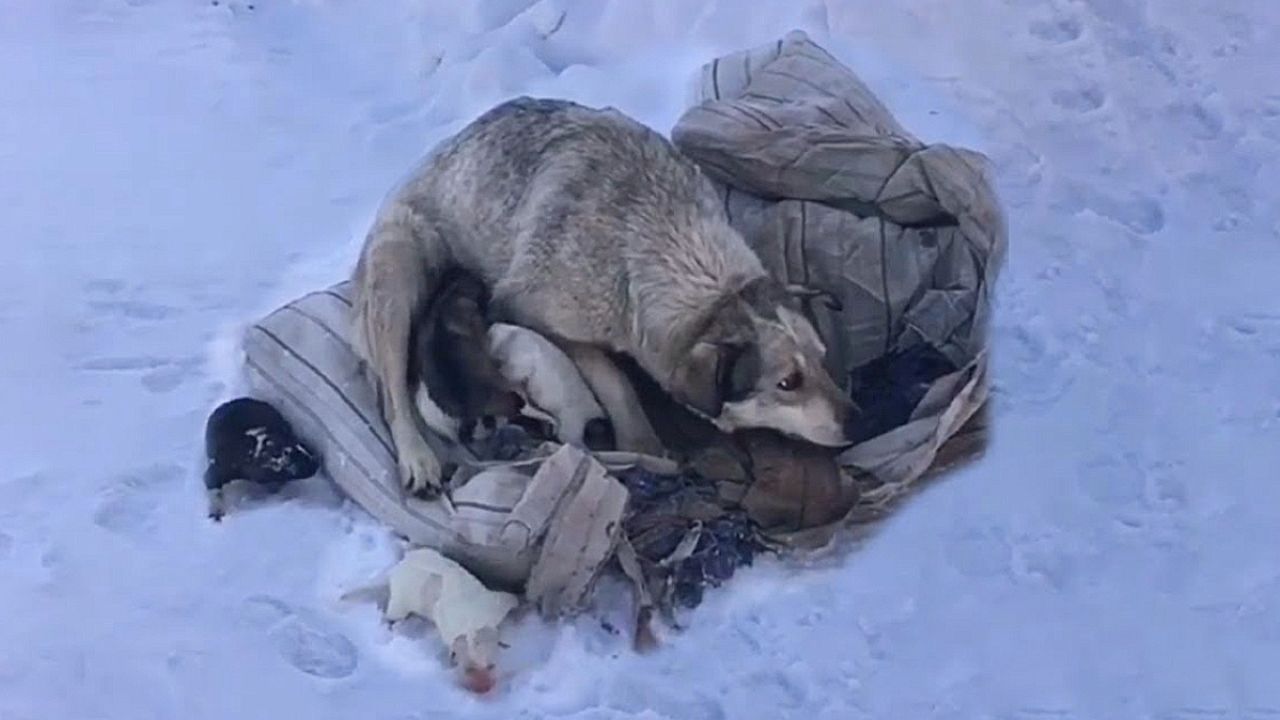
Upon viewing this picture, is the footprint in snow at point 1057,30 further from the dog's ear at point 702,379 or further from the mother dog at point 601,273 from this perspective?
the dog's ear at point 702,379

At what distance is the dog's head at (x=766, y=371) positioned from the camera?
487cm

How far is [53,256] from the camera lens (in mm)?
6074

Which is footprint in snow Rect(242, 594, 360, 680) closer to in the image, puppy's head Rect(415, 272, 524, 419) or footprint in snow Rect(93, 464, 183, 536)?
footprint in snow Rect(93, 464, 183, 536)

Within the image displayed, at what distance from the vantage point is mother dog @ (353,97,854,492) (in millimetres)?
4914

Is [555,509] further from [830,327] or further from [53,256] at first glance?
[53,256]

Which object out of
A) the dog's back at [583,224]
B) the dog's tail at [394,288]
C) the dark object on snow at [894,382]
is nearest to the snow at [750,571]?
the dark object on snow at [894,382]

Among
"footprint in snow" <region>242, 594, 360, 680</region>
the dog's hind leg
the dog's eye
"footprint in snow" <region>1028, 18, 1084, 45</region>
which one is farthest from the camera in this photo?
"footprint in snow" <region>1028, 18, 1084, 45</region>

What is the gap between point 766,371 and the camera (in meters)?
4.87

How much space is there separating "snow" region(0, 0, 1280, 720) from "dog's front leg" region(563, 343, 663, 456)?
1.64 feet

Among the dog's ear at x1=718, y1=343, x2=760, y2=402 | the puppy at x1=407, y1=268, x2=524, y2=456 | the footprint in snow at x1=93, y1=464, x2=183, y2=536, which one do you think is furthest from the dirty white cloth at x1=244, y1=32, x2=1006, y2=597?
the footprint in snow at x1=93, y1=464, x2=183, y2=536

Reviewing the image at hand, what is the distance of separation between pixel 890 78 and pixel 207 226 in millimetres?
2382

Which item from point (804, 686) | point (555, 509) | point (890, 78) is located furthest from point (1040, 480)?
point (890, 78)

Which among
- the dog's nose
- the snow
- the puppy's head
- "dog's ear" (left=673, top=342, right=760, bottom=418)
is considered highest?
"dog's ear" (left=673, top=342, right=760, bottom=418)

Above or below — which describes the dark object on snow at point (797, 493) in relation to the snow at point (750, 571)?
above
